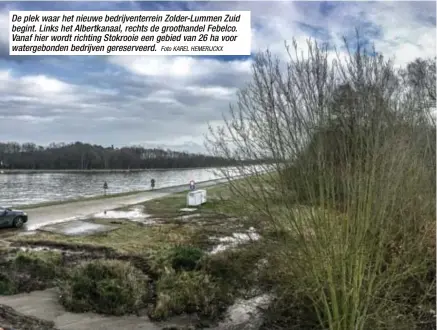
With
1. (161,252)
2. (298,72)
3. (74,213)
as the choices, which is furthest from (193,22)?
(74,213)

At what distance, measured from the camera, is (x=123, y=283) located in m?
8.76

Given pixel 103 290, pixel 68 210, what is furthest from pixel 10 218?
pixel 103 290

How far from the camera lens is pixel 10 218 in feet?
51.5

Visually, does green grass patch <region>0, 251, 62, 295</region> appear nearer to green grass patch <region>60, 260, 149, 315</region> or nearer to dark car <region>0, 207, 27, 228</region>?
green grass patch <region>60, 260, 149, 315</region>

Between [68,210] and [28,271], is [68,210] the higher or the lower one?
the higher one

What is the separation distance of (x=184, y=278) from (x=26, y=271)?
402 cm

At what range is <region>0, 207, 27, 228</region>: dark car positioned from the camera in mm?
15531

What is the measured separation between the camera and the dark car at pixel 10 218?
611 inches

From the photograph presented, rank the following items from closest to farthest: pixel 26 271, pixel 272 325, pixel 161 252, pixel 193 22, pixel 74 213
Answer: pixel 193 22 < pixel 272 325 < pixel 26 271 < pixel 161 252 < pixel 74 213

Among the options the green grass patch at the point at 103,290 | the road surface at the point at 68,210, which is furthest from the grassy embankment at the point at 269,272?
the road surface at the point at 68,210

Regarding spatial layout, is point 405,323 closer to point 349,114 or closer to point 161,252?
point 349,114

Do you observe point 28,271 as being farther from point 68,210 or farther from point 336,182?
point 68,210

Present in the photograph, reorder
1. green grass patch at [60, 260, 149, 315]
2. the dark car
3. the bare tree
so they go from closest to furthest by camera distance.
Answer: the bare tree, green grass patch at [60, 260, 149, 315], the dark car

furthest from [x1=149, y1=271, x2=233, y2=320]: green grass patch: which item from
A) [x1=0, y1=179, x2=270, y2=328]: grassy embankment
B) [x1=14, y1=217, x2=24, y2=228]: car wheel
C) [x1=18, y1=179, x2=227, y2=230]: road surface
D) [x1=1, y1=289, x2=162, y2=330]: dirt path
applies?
[x1=14, y1=217, x2=24, y2=228]: car wheel
